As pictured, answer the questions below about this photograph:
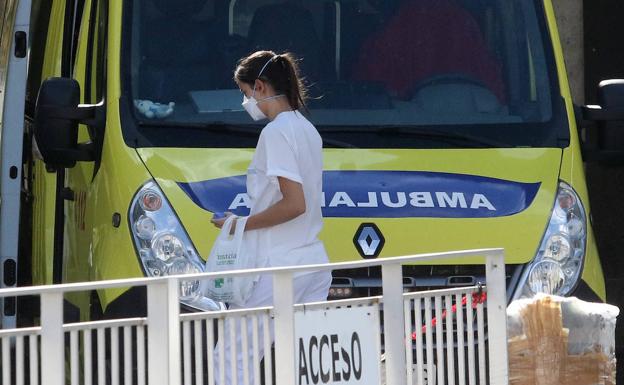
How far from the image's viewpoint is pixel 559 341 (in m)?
5.35

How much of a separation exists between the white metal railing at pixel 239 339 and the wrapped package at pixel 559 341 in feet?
0.61

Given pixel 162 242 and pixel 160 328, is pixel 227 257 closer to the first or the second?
pixel 162 242

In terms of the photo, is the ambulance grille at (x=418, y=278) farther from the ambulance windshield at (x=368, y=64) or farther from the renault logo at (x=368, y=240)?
the ambulance windshield at (x=368, y=64)

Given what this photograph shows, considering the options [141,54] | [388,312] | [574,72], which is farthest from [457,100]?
[574,72]

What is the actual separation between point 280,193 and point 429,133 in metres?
1.25

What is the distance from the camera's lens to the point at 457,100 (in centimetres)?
642

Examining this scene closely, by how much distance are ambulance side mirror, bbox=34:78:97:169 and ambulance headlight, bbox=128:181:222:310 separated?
42 cm

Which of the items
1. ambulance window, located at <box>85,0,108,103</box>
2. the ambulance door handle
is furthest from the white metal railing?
the ambulance door handle

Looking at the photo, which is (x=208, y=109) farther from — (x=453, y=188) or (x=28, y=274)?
(x=28, y=274)

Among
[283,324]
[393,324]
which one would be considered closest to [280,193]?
[393,324]

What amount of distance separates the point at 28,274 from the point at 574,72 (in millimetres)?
4887

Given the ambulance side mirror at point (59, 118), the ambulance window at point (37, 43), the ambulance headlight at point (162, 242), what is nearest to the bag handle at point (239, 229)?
the ambulance headlight at point (162, 242)

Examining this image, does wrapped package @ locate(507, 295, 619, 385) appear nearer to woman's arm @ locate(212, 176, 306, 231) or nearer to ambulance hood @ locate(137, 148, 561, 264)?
ambulance hood @ locate(137, 148, 561, 264)

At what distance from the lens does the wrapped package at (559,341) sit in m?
5.29
